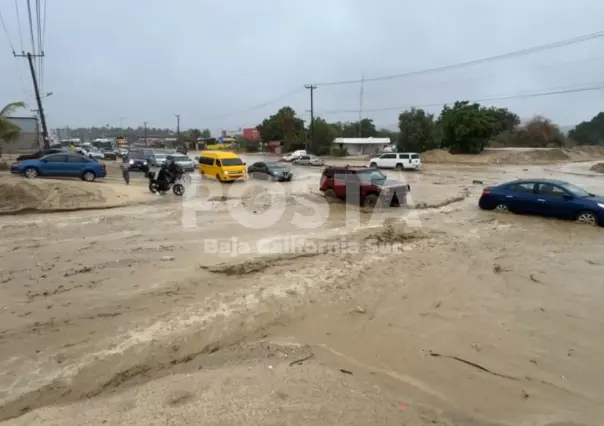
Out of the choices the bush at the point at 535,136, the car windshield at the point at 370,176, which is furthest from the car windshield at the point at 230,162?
the bush at the point at 535,136

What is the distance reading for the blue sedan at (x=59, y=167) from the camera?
66.0 ft

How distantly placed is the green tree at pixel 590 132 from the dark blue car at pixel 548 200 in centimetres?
6925

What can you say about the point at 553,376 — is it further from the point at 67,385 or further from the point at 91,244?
the point at 91,244

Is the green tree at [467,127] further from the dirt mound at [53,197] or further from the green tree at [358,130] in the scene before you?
the dirt mound at [53,197]

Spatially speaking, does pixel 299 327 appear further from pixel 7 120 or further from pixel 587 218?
pixel 7 120

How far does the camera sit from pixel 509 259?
9.08 metres

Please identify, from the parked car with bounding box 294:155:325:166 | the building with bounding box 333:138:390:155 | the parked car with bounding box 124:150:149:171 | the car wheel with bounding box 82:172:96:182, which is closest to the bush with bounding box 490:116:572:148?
the building with bounding box 333:138:390:155

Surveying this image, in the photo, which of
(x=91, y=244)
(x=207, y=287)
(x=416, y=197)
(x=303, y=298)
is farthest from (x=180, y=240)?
(x=416, y=197)

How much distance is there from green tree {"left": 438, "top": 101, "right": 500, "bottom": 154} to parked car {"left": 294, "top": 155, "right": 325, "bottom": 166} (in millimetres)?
A: 16630

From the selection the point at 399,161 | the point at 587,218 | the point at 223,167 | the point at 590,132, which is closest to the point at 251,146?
the point at 399,161

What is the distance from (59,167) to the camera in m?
20.4

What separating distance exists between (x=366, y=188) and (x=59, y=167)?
51.2 feet

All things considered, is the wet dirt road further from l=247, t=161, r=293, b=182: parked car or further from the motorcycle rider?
l=247, t=161, r=293, b=182: parked car

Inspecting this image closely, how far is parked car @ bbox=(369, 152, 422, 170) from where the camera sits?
1435 inches
